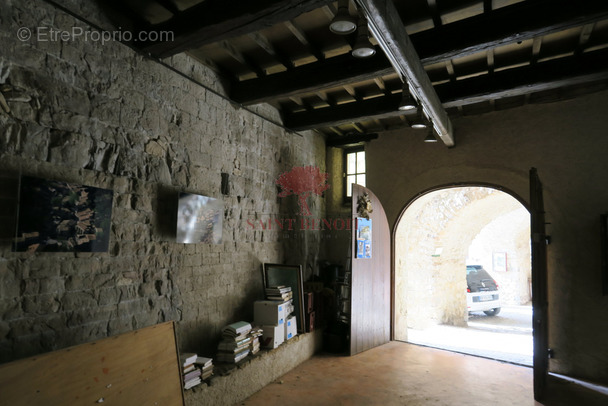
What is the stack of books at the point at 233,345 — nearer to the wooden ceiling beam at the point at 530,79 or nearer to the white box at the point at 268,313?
the white box at the point at 268,313

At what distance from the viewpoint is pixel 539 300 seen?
3908 mm

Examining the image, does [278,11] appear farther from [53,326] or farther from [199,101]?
[53,326]

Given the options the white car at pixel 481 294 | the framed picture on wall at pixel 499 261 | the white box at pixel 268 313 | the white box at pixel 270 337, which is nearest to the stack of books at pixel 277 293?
the white box at pixel 268 313

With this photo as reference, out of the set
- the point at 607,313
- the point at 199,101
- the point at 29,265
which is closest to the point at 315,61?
the point at 199,101

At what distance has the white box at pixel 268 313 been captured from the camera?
4.41 metres

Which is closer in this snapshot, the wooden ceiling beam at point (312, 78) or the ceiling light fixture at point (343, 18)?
the ceiling light fixture at point (343, 18)

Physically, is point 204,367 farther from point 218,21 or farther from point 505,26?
point 505,26

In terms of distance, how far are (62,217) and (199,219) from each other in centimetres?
134

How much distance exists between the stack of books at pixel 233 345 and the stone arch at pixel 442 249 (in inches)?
135

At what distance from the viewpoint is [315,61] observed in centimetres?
400

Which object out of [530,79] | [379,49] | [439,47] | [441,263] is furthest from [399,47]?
[441,263]

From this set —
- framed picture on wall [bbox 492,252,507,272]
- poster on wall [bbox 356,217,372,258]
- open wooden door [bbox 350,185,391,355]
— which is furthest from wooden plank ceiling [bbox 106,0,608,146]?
framed picture on wall [bbox 492,252,507,272]

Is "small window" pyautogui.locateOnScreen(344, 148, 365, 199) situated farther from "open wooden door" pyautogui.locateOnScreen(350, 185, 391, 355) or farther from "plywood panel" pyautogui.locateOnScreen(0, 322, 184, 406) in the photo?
"plywood panel" pyautogui.locateOnScreen(0, 322, 184, 406)
